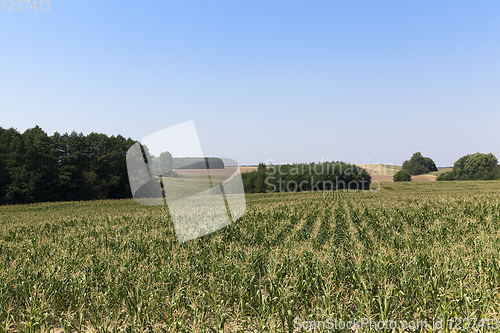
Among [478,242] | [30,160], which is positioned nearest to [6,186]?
[30,160]

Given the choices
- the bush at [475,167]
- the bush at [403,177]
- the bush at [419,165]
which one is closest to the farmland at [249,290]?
the bush at [403,177]

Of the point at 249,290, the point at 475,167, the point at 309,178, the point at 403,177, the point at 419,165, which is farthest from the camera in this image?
the point at 419,165

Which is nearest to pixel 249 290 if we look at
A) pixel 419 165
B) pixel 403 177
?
pixel 403 177

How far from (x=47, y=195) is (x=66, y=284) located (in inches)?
2148

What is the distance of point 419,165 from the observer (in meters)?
161

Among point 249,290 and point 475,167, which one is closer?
point 249,290

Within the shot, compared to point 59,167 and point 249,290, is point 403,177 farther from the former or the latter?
point 249,290

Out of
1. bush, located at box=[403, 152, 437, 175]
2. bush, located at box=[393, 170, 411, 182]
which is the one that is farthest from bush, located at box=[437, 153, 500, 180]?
bush, located at box=[403, 152, 437, 175]

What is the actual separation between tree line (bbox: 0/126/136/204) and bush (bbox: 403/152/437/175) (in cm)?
16179

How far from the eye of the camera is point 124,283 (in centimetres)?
661

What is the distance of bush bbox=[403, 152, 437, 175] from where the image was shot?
524 feet

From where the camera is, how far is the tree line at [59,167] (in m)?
46.6

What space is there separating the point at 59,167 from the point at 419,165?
17700cm

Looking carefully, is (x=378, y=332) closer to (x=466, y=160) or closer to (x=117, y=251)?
(x=117, y=251)
